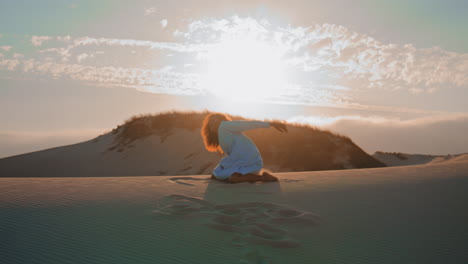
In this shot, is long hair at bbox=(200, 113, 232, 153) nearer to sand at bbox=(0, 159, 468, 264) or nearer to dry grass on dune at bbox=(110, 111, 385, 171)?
sand at bbox=(0, 159, 468, 264)

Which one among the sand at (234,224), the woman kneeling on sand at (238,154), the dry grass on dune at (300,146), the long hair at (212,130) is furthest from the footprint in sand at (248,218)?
the dry grass on dune at (300,146)

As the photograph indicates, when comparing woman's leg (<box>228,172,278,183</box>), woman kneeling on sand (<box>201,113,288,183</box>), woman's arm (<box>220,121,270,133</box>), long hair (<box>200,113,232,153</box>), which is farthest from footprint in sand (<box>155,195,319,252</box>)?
long hair (<box>200,113,232,153</box>)

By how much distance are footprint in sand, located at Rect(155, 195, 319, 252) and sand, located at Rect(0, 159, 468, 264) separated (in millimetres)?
11

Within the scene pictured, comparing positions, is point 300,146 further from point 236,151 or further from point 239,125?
point 239,125

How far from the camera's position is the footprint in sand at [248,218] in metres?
3.42

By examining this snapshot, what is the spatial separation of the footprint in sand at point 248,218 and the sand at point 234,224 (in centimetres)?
1

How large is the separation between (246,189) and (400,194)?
7.93 ft

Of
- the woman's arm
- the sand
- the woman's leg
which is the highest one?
the woman's arm

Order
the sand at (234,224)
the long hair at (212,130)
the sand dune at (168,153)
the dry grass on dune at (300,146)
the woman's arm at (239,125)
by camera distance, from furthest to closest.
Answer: the sand dune at (168,153) → the dry grass on dune at (300,146) → the long hair at (212,130) → the woman's arm at (239,125) → the sand at (234,224)

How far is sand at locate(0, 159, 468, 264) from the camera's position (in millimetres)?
3154

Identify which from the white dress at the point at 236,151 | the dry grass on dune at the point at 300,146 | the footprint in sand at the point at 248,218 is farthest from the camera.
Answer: the dry grass on dune at the point at 300,146

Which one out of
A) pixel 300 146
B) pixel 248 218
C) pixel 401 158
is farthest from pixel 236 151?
pixel 401 158

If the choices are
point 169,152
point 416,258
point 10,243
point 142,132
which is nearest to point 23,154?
point 142,132

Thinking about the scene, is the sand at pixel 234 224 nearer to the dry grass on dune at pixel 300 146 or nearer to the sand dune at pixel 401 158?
the dry grass on dune at pixel 300 146
